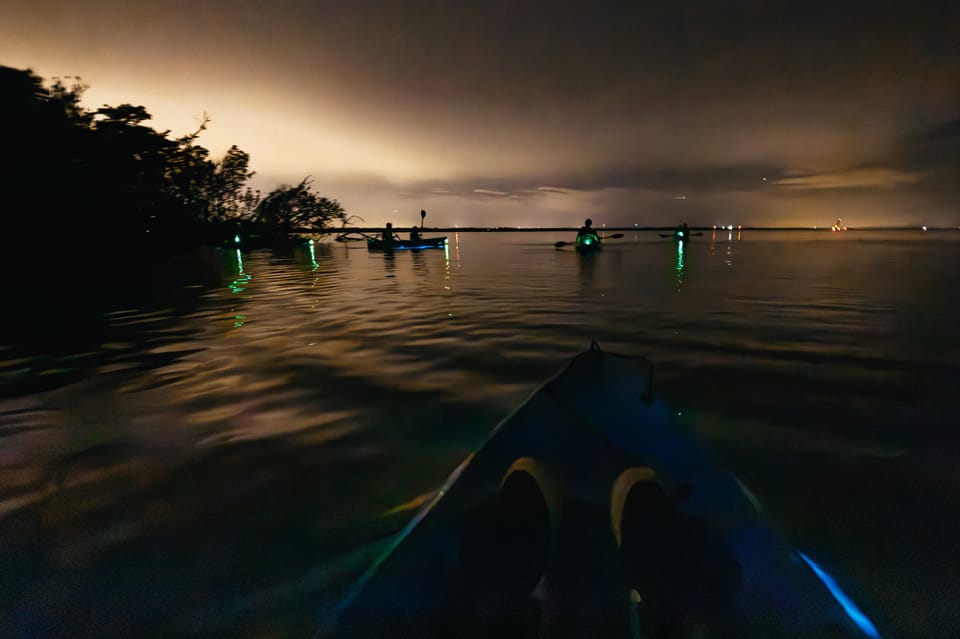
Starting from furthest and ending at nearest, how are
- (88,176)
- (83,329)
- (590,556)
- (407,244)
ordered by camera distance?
(407,244) < (88,176) < (83,329) < (590,556)

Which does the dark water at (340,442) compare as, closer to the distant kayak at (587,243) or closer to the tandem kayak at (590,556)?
the tandem kayak at (590,556)

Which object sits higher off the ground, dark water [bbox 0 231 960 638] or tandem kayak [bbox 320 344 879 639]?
tandem kayak [bbox 320 344 879 639]

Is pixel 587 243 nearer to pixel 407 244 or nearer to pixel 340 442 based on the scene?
pixel 407 244

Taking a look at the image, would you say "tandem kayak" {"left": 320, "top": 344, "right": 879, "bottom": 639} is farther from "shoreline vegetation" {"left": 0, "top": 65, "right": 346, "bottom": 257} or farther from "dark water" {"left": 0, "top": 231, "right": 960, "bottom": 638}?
"shoreline vegetation" {"left": 0, "top": 65, "right": 346, "bottom": 257}

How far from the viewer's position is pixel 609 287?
15617 mm

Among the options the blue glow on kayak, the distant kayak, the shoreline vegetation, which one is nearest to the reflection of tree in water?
the blue glow on kayak

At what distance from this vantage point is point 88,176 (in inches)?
1299

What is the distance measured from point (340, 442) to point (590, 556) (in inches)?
116

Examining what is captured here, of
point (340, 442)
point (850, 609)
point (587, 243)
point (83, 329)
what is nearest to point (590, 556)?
point (850, 609)

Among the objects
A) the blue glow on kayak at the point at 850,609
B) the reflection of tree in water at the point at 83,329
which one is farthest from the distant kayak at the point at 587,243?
the blue glow on kayak at the point at 850,609

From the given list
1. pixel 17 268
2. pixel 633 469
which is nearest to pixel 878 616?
pixel 633 469

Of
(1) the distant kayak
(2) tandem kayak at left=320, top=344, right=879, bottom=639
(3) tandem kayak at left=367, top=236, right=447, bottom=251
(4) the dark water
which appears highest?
(3) tandem kayak at left=367, top=236, right=447, bottom=251

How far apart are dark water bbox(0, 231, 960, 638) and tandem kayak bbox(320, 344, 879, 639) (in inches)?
25.2

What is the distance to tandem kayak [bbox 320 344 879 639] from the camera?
1.76 metres
